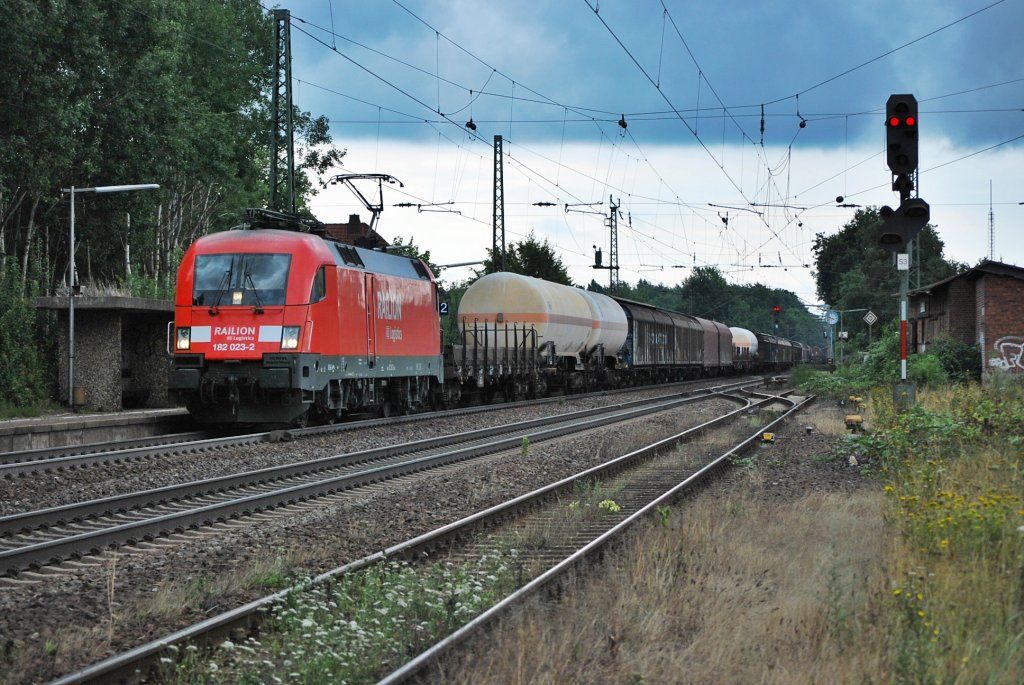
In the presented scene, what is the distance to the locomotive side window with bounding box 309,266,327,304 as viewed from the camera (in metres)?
17.4

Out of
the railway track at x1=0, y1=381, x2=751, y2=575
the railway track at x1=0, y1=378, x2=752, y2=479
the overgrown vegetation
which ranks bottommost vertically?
the overgrown vegetation

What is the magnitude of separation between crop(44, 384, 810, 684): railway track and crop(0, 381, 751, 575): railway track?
8.05 ft

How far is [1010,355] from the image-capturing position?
A: 28734mm

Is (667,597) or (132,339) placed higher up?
(132,339)

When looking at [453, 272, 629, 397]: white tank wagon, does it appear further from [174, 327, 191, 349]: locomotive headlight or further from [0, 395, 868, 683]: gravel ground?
[174, 327, 191, 349]: locomotive headlight

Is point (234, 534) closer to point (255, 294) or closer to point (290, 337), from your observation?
point (290, 337)

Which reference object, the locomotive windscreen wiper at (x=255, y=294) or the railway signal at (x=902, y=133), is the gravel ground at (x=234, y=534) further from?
the railway signal at (x=902, y=133)

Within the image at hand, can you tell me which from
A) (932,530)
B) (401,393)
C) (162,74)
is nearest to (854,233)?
(162,74)

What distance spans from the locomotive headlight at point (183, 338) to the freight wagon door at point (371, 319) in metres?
3.49

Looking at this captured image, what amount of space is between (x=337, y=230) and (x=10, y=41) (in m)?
10.4

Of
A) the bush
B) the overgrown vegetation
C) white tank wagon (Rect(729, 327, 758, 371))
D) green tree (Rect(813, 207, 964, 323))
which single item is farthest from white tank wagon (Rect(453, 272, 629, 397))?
green tree (Rect(813, 207, 964, 323))

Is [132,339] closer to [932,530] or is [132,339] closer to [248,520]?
[248,520]

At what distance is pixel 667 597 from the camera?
6875 mm

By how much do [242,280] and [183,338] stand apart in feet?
4.64
